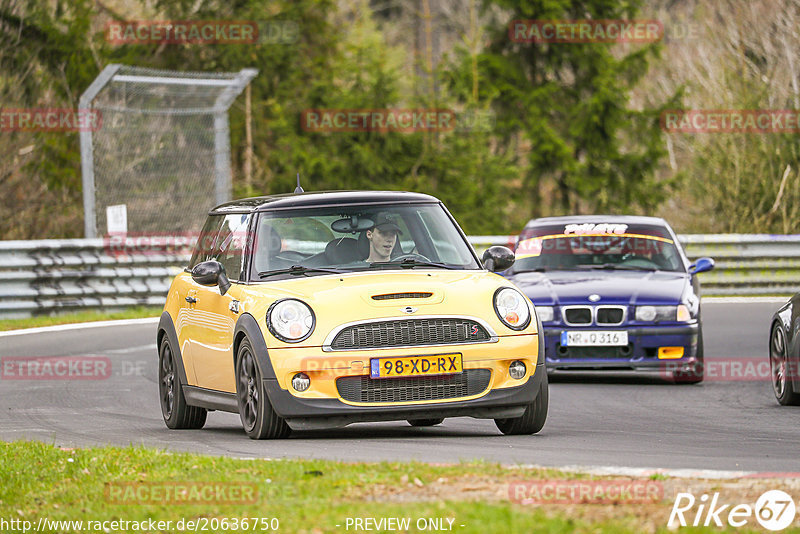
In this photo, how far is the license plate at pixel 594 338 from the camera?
13781 mm

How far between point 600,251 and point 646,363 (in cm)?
191

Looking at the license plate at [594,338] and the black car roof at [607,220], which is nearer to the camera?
the license plate at [594,338]

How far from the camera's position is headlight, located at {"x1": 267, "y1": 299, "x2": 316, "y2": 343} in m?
9.06

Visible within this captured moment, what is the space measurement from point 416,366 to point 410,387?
0.15 metres

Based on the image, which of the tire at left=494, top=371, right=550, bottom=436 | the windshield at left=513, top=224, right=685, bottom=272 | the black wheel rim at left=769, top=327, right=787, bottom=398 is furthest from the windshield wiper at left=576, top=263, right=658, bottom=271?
the tire at left=494, top=371, right=550, bottom=436

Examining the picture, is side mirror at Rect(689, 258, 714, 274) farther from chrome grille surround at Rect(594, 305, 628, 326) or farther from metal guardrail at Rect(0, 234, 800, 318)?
metal guardrail at Rect(0, 234, 800, 318)

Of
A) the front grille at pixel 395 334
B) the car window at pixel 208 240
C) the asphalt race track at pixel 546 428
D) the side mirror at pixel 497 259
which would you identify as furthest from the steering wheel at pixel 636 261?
the front grille at pixel 395 334

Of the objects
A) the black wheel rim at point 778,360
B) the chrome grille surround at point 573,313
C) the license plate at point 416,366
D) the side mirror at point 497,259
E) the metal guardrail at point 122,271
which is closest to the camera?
the license plate at point 416,366

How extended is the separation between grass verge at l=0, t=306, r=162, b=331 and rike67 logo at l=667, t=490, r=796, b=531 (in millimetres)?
15413

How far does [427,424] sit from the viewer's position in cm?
1072

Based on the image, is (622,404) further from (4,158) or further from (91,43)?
(91,43)

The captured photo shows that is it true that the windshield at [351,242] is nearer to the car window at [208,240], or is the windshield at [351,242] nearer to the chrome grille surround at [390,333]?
the chrome grille surround at [390,333]

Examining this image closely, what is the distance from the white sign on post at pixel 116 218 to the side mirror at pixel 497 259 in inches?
519

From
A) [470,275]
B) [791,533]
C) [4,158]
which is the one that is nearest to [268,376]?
[470,275]
